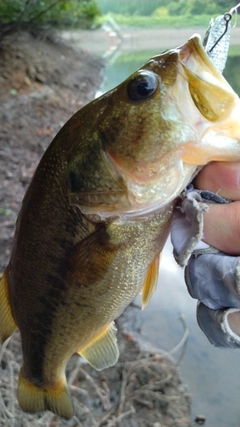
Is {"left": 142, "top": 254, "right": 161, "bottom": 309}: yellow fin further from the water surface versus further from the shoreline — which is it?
the shoreline

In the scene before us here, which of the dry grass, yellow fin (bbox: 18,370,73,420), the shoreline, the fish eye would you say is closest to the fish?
the fish eye

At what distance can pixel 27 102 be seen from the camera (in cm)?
819

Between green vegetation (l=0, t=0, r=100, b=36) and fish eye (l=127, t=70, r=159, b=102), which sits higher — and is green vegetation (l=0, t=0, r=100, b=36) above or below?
below

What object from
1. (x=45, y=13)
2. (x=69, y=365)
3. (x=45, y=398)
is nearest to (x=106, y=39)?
(x=45, y=13)

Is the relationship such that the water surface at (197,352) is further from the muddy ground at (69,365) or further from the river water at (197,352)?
the muddy ground at (69,365)

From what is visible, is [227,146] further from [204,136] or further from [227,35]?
[227,35]

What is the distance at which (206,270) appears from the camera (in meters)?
1.17

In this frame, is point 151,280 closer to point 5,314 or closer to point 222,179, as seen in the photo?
point 222,179

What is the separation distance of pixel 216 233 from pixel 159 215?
0.58 ft

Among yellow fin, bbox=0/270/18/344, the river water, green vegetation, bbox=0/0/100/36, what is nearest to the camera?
yellow fin, bbox=0/270/18/344

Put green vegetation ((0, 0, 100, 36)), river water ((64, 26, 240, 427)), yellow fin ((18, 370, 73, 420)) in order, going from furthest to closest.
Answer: green vegetation ((0, 0, 100, 36)) < river water ((64, 26, 240, 427)) < yellow fin ((18, 370, 73, 420))

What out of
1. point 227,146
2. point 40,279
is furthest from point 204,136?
point 40,279

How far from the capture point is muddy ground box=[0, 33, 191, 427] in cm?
277

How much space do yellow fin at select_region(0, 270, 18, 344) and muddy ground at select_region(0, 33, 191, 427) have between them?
0.92 metres
